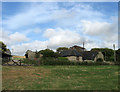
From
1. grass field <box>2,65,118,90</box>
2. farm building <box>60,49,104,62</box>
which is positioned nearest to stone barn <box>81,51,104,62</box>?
farm building <box>60,49,104,62</box>

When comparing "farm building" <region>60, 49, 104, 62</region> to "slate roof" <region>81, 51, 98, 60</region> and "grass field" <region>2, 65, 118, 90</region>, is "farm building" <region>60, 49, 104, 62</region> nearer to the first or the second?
"slate roof" <region>81, 51, 98, 60</region>

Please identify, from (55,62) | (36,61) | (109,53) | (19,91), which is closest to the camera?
(19,91)

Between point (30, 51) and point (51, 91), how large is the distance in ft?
161

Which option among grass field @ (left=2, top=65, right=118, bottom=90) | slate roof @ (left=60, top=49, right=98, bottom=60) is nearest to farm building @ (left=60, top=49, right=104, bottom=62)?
slate roof @ (left=60, top=49, right=98, bottom=60)

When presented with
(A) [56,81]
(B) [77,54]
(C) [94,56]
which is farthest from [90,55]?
(A) [56,81]

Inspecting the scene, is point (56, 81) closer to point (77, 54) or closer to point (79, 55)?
point (77, 54)

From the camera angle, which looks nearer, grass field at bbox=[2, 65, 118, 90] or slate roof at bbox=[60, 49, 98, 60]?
grass field at bbox=[2, 65, 118, 90]

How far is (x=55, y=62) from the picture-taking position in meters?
29.8

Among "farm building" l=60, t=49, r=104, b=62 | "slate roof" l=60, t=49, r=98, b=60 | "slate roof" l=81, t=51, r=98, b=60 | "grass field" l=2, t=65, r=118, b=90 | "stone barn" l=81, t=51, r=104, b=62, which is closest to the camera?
"grass field" l=2, t=65, r=118, b=90

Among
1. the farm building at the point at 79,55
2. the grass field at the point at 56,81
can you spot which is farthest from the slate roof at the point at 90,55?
the grass field at the point at 56,81

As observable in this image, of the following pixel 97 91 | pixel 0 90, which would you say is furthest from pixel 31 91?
pixel 97 91

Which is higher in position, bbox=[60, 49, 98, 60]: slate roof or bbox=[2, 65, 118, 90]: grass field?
bbox=[60, 49, 98, 60]: slate roof

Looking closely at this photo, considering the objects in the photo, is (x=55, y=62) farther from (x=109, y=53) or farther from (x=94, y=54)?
(x=109, y=53)

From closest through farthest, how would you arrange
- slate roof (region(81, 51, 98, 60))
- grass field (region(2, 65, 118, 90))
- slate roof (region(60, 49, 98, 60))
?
grass field (region(2, 65, 118, 90)) → slate roof (region(60, 49, 98, 60)) → slate roof (region(81, 51, 98, 60))
